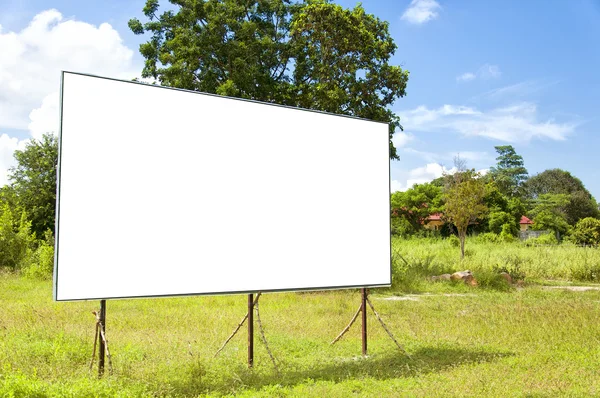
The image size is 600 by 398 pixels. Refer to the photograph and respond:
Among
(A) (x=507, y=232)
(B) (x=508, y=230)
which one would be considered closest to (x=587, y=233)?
(A) (x=507, y=232)

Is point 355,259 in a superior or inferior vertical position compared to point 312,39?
inferior

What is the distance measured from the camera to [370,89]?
56.1 ft

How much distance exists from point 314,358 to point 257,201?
242 cm

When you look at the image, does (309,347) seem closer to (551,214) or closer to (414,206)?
(414,206)

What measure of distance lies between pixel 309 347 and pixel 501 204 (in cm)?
3516

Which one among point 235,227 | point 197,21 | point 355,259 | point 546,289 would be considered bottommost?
point 546,289

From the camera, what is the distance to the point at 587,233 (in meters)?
30.1

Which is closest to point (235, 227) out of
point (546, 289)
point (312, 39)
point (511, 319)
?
point (511, 319)

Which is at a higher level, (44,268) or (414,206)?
(414,206)

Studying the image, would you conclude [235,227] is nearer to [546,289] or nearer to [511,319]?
[511,319]

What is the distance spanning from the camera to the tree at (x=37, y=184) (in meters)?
26.8

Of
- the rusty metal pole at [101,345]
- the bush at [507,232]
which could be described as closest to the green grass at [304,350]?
the rusty metal pole at [101,345]

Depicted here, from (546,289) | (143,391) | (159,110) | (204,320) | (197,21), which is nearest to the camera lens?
(143,391)

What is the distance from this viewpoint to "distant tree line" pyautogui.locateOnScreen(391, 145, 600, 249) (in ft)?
73.6
